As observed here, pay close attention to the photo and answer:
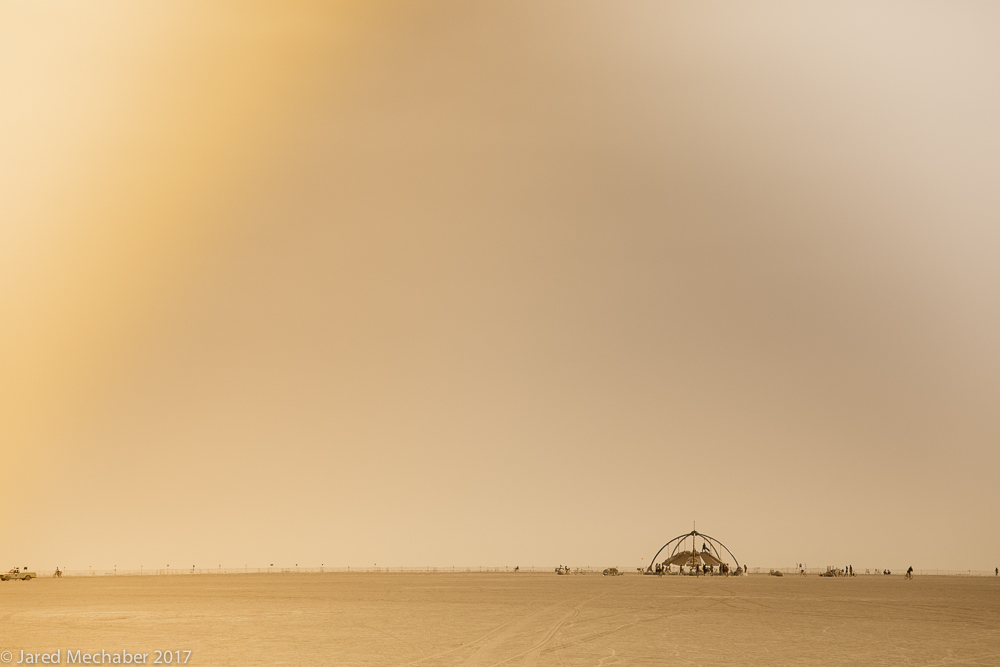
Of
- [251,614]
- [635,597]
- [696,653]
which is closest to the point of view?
[696,653]

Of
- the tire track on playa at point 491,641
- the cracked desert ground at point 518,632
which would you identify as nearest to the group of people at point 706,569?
the cracked desert ground at point 518,632

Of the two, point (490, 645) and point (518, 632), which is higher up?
point (518, 632)

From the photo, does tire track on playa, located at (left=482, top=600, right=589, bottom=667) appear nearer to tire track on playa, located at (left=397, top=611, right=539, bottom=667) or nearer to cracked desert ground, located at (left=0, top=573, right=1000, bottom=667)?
cracked desert ground, located at (left=0, top=573, right=1000, bottom=667)

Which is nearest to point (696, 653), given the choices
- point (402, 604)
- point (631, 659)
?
point (631, 659)

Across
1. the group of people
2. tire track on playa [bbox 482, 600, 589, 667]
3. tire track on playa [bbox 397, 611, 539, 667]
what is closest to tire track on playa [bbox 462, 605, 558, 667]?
tire track on playa [bbox 397, 611, 539, 667]

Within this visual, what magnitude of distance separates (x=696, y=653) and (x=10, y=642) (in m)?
23.3

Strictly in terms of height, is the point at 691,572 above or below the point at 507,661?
above

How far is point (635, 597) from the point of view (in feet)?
201

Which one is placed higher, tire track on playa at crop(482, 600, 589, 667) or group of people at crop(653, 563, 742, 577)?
group of people at crop(653, 563, 742, 577)

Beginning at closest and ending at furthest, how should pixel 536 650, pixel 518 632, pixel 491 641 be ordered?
pixel 536 650, pixel 491 641, pixel 518 632

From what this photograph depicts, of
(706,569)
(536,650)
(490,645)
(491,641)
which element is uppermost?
(706,569)

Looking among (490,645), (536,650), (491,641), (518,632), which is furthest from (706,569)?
(536,650)

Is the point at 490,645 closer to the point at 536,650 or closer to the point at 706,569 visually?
the point at 536,650

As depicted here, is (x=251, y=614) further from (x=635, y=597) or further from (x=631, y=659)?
(x=635, y=597)
